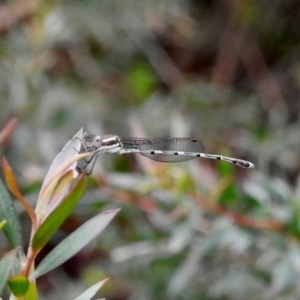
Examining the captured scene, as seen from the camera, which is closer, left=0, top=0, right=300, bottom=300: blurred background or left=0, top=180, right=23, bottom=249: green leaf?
left=0, top=180, right=23, bottom=249: green leaf

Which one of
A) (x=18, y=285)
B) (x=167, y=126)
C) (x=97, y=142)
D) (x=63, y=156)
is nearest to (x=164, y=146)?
(x=97, y=142)

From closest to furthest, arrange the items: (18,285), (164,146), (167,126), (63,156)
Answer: (18,285) < (63,156) < (164,146) < (167,126)

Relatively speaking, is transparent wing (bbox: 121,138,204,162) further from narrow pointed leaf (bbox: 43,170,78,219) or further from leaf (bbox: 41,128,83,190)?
narrow pointed leaf (bbox: 43,170,78,219)

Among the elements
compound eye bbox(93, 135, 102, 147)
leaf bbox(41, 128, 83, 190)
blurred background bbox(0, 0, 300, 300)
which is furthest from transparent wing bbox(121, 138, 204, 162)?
leaf bbox(41, 128, 83, 190)

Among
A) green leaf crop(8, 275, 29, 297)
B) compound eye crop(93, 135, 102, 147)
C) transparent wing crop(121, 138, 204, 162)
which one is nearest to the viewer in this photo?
green leaf crop(8, 275, 29, 297)

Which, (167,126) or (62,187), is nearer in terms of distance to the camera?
(62,187)

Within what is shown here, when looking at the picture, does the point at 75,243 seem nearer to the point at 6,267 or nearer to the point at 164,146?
the point at 6,267

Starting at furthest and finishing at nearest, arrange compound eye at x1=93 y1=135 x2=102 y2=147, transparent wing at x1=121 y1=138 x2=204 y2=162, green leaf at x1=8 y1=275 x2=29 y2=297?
transparent wing at x1=121 y1=138 x2=204 y2=162 → compound eye at x1=93 y1=135 x2=102 y2=147 → green leaf at x1=8 y1=275 x2=29 y2=297
